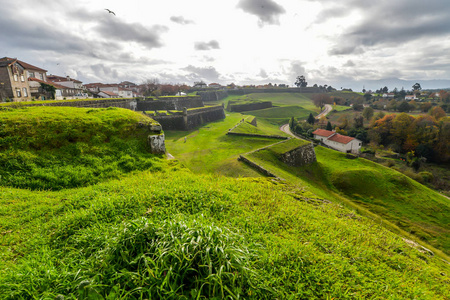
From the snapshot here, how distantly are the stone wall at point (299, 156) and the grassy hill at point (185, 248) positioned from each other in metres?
16.3

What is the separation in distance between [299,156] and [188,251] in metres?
24.9

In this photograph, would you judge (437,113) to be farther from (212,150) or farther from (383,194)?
(212,150)

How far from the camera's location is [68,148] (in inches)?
353

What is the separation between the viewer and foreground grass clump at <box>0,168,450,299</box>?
2666 millimetres

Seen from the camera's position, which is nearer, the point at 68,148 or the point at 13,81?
the point at 68,148

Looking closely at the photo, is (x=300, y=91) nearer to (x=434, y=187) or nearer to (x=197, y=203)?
(x=434, y=187)

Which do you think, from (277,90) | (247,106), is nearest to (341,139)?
(247,106)

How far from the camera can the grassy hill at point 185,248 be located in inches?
105

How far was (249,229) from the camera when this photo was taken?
4578 millimetres

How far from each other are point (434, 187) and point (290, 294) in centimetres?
4193

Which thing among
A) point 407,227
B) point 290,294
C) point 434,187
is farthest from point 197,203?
point 434,187

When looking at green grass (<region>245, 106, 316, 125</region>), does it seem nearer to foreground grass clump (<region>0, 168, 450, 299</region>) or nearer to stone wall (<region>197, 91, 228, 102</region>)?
stone wall (<region>197, 91, 228, 102</region>)

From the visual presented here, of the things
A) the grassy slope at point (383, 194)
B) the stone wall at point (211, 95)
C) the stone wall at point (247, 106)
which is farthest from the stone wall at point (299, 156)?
the stone wall at point (211, 95)

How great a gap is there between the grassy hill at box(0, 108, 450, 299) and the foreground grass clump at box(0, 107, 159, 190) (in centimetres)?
27
